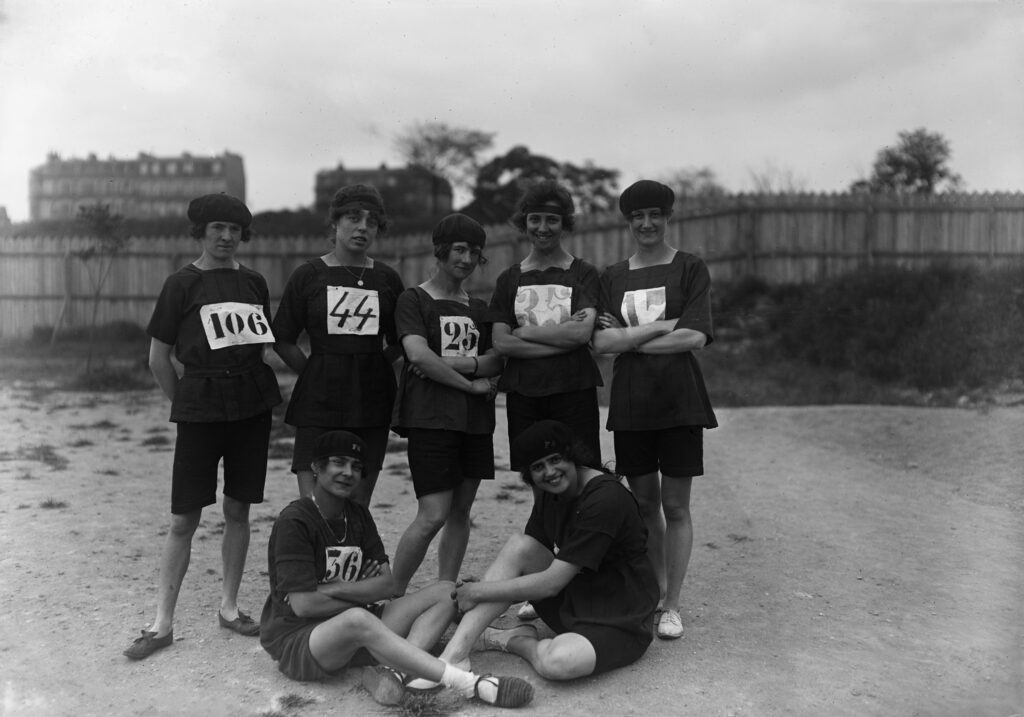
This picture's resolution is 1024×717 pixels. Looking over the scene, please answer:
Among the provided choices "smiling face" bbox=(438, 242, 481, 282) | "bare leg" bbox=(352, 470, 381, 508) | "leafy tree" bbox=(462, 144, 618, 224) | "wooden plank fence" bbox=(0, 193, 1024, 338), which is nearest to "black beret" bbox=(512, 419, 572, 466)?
"bare leg" bbox=(352, 470, 381, 508)

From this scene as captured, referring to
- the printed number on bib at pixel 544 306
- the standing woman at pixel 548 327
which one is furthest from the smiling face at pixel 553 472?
the printed number on bib at pixel 544 306

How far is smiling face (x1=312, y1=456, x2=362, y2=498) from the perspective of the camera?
3.56 metres

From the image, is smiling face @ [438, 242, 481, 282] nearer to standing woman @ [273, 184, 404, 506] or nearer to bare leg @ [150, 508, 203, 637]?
standing woman @ [273, 184, 404, 506]

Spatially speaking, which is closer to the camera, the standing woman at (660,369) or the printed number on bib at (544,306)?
the standing woman at (660,369)

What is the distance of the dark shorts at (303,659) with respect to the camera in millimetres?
3439

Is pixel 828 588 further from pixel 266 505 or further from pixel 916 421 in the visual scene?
pixel 916 421

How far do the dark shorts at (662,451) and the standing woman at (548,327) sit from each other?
0.44ft

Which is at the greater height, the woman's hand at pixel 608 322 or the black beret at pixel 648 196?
the black beret at pixel 648 196

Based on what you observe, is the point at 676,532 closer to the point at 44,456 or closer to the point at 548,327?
the point at 548,327

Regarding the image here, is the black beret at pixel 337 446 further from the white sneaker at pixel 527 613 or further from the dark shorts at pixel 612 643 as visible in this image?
the white sneaker at pixel 527 613

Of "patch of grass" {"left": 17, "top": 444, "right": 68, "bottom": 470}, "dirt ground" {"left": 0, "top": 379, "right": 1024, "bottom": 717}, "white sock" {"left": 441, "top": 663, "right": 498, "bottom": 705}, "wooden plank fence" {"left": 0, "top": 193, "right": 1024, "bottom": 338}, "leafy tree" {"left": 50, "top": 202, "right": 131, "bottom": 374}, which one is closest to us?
"white sock" {"left": 441, "top": 663, "right": 498, "bottom": 705}

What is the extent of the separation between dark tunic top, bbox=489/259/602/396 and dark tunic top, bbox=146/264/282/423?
1.14m

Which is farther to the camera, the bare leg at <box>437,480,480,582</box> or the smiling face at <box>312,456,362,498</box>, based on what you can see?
the bare leg at <box>437,480,480,582</box>

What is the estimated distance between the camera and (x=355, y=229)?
13.8ft
